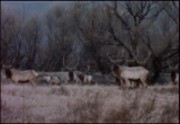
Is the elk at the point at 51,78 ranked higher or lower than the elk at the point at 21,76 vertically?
lower

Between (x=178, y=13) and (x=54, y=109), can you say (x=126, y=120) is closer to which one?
(x=54, y=109)

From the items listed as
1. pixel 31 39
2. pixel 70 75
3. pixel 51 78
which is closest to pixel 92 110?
pixel 51 78

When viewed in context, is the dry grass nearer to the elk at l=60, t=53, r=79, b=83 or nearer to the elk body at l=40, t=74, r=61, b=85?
the elk body at l=40, t=74, r=61, b=85

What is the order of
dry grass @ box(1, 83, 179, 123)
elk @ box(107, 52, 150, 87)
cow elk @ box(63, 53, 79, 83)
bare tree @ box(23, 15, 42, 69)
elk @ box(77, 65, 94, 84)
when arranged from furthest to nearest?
bare tree @ box(23, 15, 42, 69) → cow elk @ box(63, 53, 79, 83) → elk @ box(77, 65, 94, 84) → elk @ box(107, 52, 150, 87) → dry grass @ box(1, 83, 179, 123)

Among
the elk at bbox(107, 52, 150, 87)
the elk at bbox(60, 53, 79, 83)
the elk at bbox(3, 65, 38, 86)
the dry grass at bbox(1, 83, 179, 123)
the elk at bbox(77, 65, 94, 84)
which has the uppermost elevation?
the dry grass at bbox(1, 83, 179, 123)

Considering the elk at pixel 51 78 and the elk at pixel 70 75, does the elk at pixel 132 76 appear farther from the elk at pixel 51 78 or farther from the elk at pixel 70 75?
the elk at pixel 70 75

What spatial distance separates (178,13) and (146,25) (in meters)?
3.34

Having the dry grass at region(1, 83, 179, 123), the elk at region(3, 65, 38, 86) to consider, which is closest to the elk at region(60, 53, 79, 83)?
the elk at region(3, 65, 38, 86)

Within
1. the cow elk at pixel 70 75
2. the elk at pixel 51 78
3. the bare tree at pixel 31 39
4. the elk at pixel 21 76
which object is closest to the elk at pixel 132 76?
the elk at pixel 21 76

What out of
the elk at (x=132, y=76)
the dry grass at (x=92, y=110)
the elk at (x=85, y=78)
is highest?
the dry grass at (x=92, y=110)

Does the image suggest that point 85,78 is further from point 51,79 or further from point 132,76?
point 132,76

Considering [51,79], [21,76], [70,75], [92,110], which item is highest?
[92,110]

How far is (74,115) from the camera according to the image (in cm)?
1152

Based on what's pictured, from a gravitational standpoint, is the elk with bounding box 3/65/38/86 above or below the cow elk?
above
